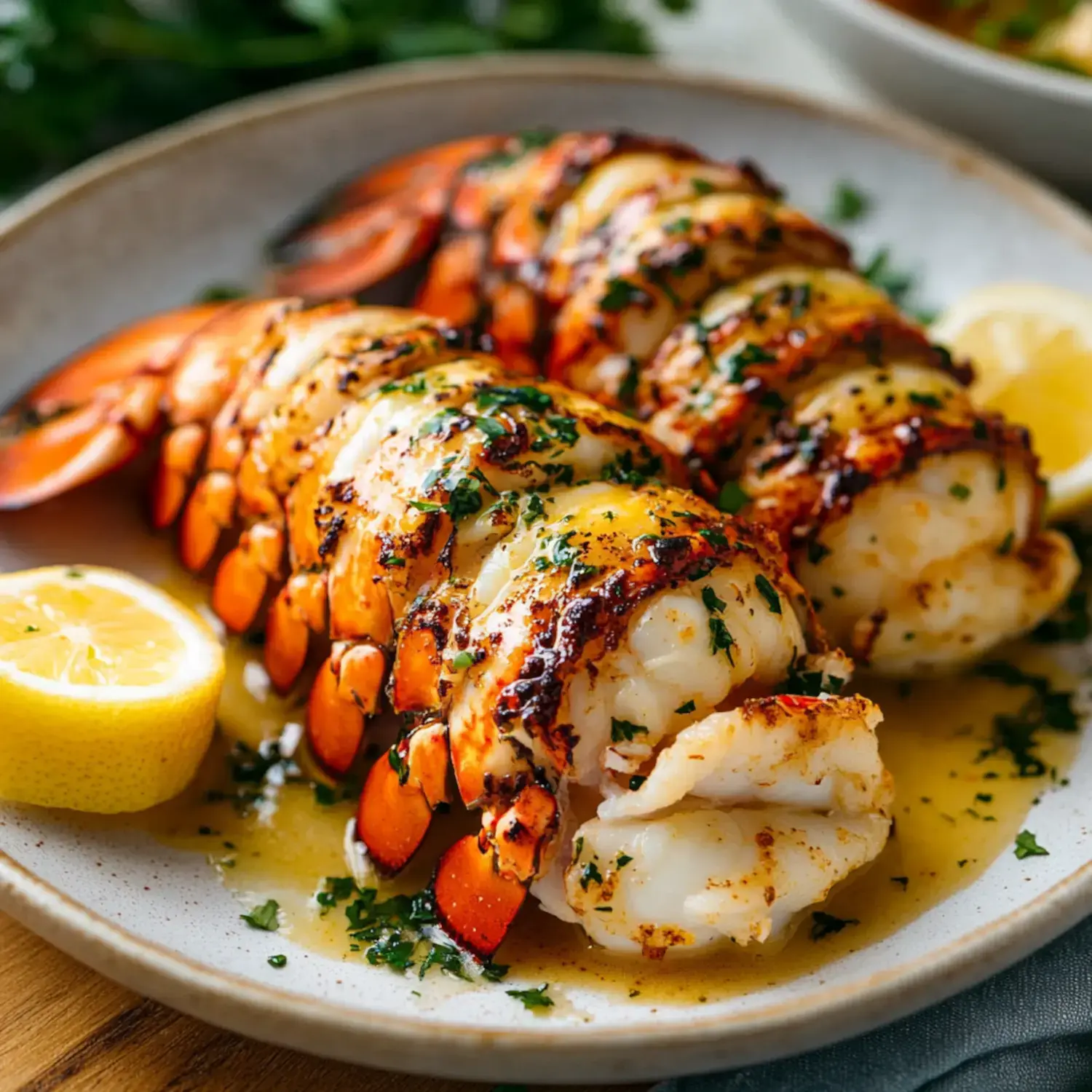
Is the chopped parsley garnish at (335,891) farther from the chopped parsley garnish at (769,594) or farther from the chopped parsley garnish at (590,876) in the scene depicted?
the chopped parsley garnish at (769,594)

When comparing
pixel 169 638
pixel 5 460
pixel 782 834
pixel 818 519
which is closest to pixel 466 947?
pixel 782 834

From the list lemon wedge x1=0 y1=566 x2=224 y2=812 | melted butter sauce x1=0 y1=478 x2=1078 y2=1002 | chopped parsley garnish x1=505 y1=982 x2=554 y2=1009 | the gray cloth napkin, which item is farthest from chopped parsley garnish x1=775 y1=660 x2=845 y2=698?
lemon wedge x1=0 y1=566 x2=224 y2=812

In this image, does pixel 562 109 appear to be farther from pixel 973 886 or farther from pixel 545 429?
pixel 973 886

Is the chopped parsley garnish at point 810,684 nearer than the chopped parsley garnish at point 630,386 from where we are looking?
Yes

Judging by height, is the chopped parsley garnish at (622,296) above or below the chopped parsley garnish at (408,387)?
above

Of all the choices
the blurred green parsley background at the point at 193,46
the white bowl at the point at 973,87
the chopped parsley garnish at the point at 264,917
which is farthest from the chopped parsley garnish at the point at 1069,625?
the blurred green parsley background at the point at 193,46

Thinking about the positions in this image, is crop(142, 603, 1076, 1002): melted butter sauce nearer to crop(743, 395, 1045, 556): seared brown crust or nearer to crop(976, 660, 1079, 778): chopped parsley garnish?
crop(976, 660, 1079, 778): chopped parsley garnish
